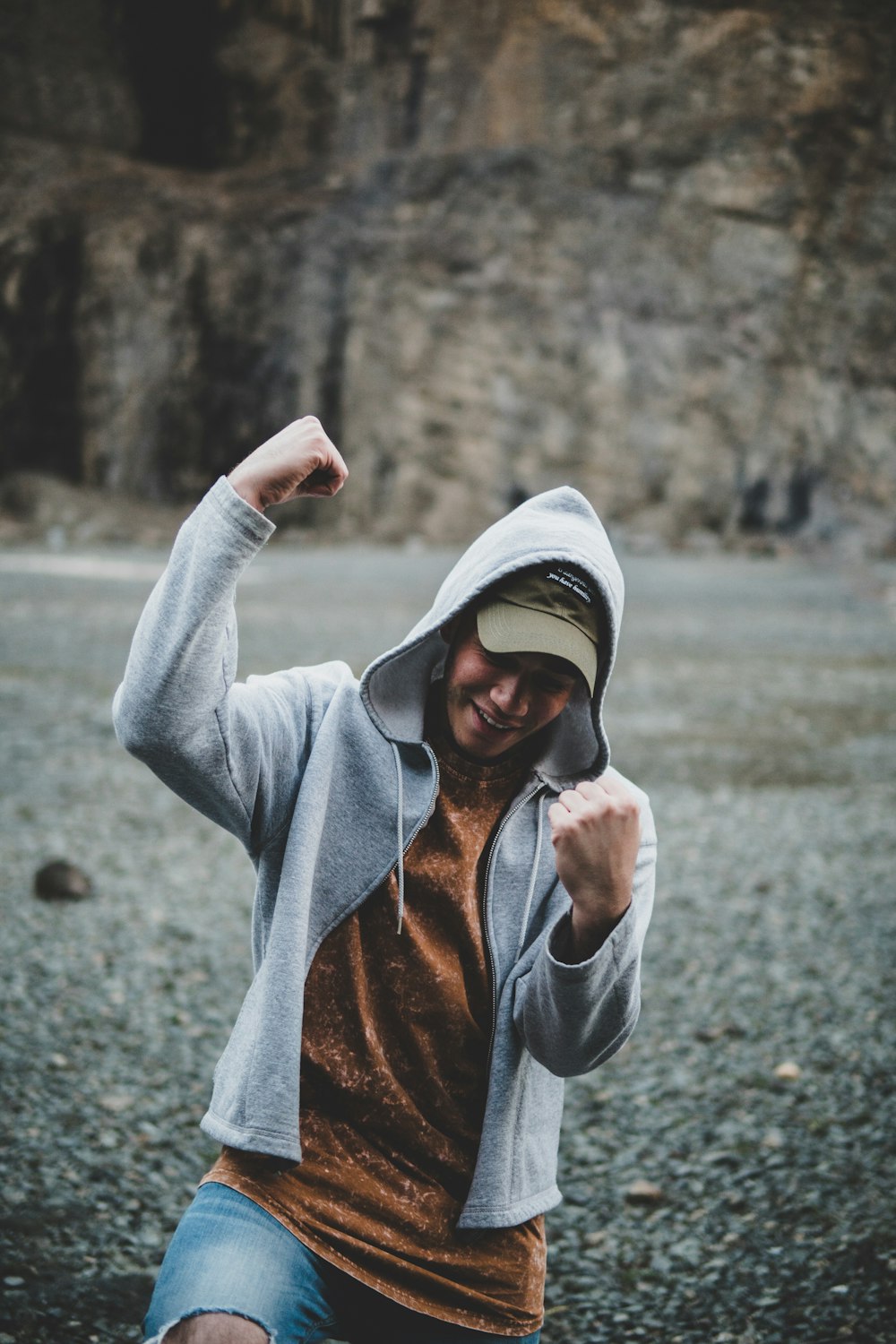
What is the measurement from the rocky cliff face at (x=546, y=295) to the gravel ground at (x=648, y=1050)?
28797 mm

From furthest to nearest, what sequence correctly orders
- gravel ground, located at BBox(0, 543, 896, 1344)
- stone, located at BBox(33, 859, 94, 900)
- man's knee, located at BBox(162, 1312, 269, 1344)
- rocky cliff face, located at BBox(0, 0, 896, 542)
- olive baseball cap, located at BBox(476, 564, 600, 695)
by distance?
rocky cliff face, located at BBox(0, 0, 896, 542)
stone, located at BBox(33, 859, 94, 900)
gravel ground, located at BBox(0, 543, 896, 1344)
olive baseball cap, located at BBox(476, 564, 600, 695)
man's knee, located at BBox(162, 1312, 269, 1344)

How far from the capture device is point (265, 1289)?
1.62 metres

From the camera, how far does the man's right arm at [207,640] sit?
63.4 inches

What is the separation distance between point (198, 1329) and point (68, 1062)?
1957mm

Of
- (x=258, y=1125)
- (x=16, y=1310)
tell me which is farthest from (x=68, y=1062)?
(x=258, y=1125)

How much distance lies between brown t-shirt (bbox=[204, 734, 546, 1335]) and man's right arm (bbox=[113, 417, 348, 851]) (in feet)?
0.96

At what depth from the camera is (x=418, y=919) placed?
1823 mm

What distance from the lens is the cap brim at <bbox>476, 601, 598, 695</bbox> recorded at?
5.81 feet

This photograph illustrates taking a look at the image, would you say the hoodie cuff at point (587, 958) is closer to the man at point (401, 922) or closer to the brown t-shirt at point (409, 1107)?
the man at point (401, 922)

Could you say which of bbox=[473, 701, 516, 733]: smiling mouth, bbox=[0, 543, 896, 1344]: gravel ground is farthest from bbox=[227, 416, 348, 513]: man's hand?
bbox=[0, 543, 896, 1344]: gravel ground

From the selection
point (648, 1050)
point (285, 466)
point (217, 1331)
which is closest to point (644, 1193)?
point (648, 1050)

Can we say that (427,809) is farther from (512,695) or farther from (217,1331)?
(217,1331)

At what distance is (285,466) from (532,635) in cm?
41

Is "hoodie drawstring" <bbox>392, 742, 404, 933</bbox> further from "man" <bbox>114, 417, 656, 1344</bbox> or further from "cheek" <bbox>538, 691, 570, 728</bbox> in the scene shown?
"cheek" <bbox>538, 691, 570, 728</bbox>
